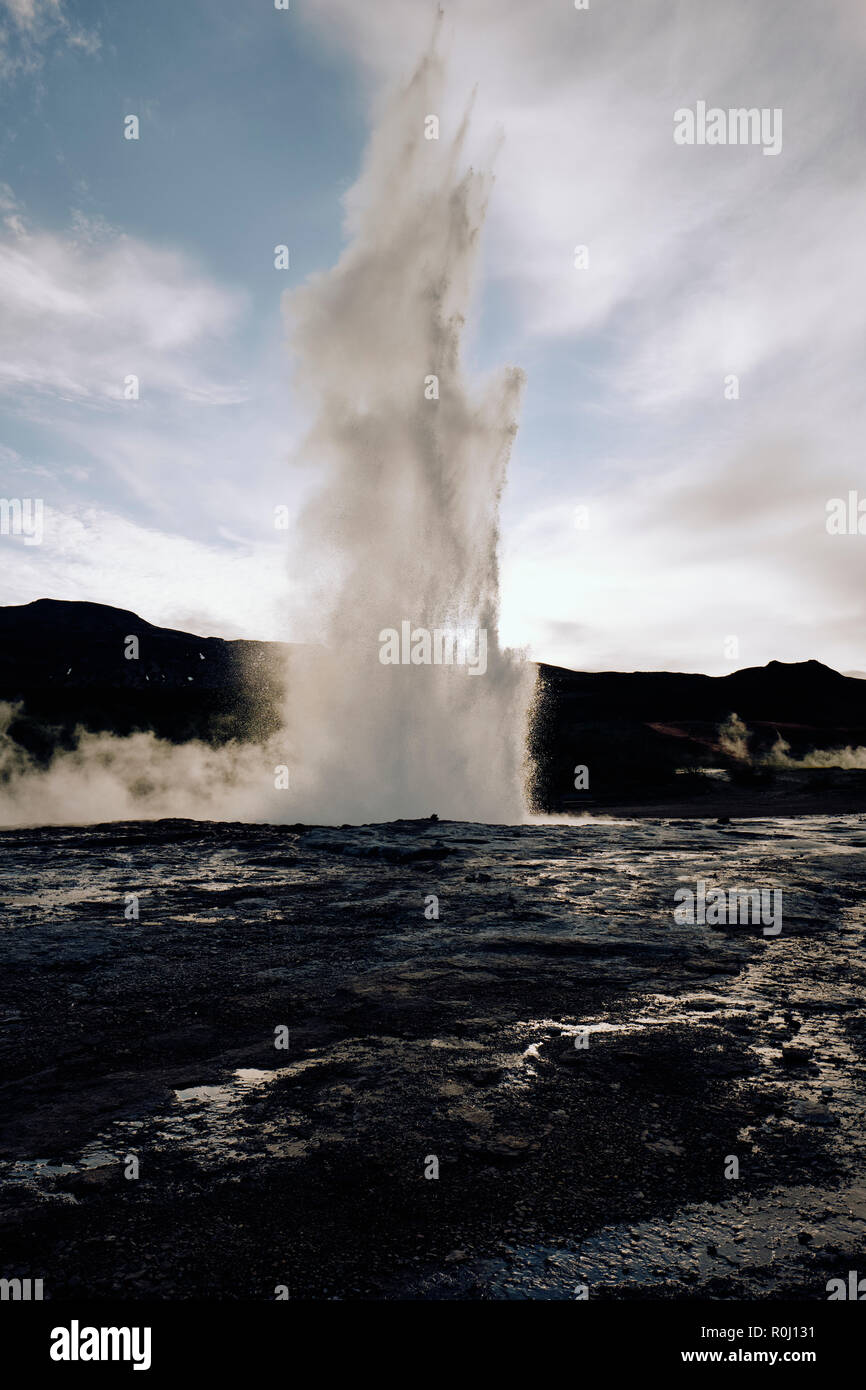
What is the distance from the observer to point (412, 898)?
27.1 ft

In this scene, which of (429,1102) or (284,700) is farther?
(284,700)

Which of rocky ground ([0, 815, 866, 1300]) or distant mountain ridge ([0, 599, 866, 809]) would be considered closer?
rocky ground ([0, 815, 866, 1300])

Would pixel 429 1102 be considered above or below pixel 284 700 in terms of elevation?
below

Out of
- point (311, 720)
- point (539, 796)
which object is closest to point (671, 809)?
point (539, 796)

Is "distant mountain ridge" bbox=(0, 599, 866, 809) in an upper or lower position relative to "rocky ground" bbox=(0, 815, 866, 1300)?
upper

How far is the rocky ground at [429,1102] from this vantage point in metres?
2.34

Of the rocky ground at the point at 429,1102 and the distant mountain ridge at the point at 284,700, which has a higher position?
the distant mountain ridge at the point at 284,700

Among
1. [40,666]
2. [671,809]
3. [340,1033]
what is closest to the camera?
[340,1033]

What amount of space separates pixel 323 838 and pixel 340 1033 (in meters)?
8.29

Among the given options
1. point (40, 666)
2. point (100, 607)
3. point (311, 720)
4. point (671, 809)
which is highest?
point (100, 607)

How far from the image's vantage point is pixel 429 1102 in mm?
3385

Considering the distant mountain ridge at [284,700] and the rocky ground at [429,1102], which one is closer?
the rocky ground at [429,1102]

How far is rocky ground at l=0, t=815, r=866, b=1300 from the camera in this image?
92.2 inches
